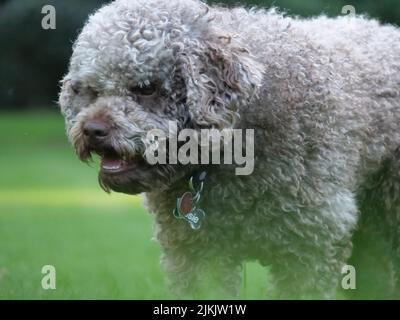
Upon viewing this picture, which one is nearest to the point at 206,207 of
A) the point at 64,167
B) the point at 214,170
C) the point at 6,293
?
the point at 214,170

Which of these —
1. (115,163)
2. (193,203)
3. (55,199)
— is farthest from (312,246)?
(55,199)

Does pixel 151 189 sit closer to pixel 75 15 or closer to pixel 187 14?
pixel 187 14

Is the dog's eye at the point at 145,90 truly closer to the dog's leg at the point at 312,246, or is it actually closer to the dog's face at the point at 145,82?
the dog's face at the point at 145,82

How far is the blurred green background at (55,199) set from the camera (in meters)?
8.12

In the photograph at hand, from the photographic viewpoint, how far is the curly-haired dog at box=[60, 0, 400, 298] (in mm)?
5711

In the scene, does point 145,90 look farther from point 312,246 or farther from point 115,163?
point 312,246

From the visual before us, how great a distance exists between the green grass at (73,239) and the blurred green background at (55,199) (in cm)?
1

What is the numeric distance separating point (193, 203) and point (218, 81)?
732 millimetres

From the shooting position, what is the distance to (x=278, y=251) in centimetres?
620

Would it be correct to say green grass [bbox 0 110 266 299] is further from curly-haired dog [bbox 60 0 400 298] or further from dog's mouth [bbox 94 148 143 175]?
dog's mouth [bbox 94 148 143 175]

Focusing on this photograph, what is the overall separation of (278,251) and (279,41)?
4.05ft

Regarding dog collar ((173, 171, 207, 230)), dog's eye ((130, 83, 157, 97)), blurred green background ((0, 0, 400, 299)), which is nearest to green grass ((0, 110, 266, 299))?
blurred green background ((0, 0, 400, 299))

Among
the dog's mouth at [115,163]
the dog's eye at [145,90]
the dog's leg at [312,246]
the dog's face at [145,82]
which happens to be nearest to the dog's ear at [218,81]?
Answer: the dog's face at [145,82]
